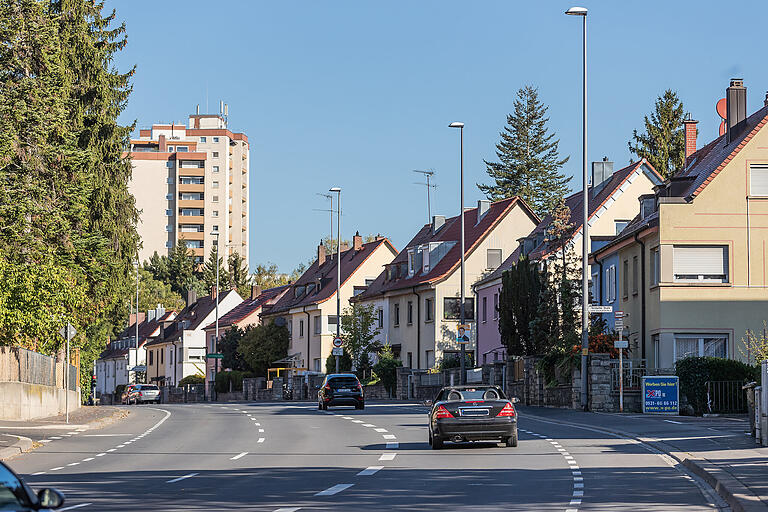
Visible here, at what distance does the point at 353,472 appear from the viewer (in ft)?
64.7

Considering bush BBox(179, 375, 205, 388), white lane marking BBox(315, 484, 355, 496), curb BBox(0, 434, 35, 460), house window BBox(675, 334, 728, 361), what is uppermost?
house window BBox(675, 334, 728, 361)

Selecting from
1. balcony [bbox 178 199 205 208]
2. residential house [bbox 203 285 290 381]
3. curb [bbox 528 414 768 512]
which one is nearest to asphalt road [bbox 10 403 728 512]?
curb [bbox 528 414 768 512]

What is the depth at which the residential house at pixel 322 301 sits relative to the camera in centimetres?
8806

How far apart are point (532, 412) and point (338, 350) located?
28.0m

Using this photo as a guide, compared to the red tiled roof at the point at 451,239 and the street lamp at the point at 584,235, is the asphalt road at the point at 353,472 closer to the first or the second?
the street lamp at the point at 584,235

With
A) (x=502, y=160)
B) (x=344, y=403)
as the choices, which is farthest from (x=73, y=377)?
(x=502, y=160)

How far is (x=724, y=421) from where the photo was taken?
32.9 metres

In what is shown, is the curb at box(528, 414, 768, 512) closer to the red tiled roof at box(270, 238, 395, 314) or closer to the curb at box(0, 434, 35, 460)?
the curb at box(0, 434, 35, 460)

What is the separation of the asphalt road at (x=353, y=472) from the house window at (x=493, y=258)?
41.2 m

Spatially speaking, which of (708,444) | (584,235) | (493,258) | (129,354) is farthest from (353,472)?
(129,354)

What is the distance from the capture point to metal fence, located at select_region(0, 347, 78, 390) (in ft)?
126

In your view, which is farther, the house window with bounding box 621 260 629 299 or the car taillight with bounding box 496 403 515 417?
the house window with bounding box 621 260 629 299

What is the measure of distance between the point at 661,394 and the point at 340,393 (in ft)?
50.1

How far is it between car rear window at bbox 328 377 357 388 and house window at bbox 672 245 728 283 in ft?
44.7
